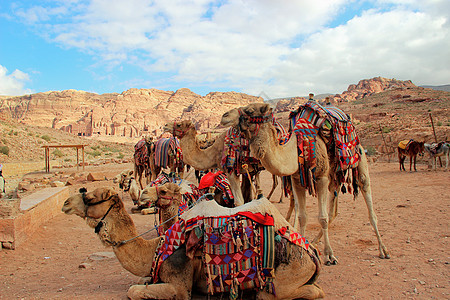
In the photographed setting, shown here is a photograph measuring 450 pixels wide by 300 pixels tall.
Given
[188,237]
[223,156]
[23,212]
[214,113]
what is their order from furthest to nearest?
[214,113], [23,212], [223,156], [188,237]

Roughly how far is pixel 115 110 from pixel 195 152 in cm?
13252

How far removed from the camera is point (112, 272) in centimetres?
473

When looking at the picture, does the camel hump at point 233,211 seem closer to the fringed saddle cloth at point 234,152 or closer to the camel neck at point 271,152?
the camel neck at point 271,152

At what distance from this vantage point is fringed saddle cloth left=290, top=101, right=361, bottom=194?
15.2ft

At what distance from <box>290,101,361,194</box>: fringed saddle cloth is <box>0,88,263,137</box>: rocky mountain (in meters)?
106

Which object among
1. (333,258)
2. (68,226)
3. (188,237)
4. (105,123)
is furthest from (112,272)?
(105,123)

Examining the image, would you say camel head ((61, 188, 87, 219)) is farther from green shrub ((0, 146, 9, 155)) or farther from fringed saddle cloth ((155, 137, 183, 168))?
green shrub ((0, 146, 9, 155))

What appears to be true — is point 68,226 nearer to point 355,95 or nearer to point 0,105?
point 355,95

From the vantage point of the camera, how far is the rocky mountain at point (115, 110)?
118 meters

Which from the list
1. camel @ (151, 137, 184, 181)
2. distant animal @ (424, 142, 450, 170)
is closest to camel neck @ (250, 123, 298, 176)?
camel @ (151, 137, 184, 181)

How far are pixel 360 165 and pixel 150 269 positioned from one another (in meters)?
4.00

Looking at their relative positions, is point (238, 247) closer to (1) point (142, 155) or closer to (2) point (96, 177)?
(1) point (142, 155)

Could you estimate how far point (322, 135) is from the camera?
4.93 meters

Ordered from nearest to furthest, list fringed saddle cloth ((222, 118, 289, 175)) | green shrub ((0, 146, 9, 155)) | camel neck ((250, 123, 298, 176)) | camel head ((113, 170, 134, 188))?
camel neck ((250, 123, 298, 176)) → fringed saddle cloth ((222, 118, 289, 175)) → camel head ((113, 170, 134, 188)) → green shrub ((0, 146, 9, 155))
